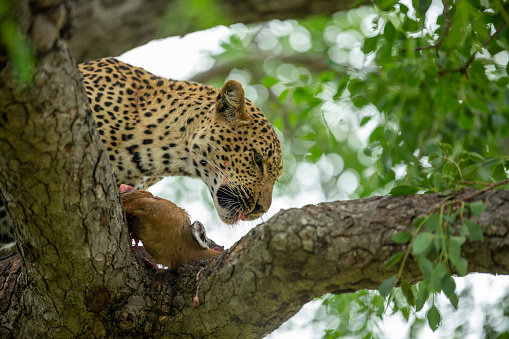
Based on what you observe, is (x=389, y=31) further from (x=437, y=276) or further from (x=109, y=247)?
(x=109, y=247)

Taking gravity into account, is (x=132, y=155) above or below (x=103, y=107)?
below

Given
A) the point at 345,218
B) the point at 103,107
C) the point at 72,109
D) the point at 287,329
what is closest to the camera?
the point at 72,109

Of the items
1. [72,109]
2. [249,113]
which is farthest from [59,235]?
[249,113]

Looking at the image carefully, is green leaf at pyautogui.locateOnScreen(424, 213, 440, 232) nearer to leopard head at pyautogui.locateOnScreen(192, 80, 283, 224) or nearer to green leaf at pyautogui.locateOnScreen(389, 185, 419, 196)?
green leaf at pyautogui.locateOnScreen(389, 185, 419, 196)

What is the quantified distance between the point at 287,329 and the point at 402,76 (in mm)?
4560

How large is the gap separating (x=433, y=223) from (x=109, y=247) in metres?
2.08

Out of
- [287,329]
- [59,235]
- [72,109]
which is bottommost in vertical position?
[287,329]

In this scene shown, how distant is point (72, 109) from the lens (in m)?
3.03

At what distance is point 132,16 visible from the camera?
19.4 feet

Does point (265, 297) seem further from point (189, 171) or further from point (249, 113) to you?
point (249, 113)

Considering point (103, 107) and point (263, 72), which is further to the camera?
point (263, 72)

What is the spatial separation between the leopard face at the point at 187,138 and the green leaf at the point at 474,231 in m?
3.69

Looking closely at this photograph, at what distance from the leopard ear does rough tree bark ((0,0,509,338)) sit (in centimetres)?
266

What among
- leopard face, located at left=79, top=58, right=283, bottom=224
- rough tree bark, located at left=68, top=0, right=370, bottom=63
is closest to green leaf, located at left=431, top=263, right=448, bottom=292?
rough tree bark, located at left=68, top=0, right=370, bottom=63
